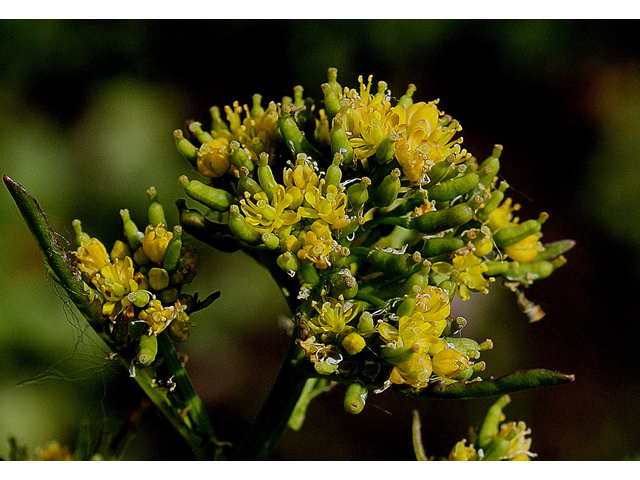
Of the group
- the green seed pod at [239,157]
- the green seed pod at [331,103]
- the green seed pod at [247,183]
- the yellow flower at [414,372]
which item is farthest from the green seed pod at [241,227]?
the yellow flower at [414,372]

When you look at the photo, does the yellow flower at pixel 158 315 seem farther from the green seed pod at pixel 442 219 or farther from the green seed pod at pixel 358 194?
the green seed pod at pixel 442 219

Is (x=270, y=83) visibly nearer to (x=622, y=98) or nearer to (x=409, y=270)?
(x=622, y=98)

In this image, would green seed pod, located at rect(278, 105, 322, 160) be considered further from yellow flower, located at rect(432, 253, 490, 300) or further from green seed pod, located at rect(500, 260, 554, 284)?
green seed pod, located at rect(500, 260, 554, 284)

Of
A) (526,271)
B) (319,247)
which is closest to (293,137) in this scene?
(319,247)

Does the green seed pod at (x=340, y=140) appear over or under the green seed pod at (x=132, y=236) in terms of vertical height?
over

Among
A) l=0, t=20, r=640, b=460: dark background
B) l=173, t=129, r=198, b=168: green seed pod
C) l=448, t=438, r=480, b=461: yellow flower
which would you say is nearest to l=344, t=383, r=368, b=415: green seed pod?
l=448, t=438, r=480, b=461: yellow flower

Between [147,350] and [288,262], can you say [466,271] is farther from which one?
[147,350]
